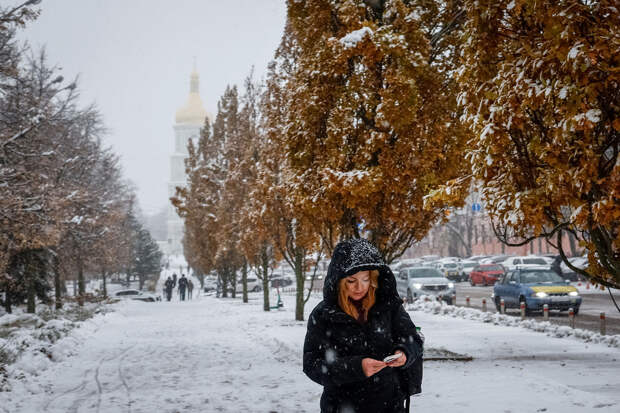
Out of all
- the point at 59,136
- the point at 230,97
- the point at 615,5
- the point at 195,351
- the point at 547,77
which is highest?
the point at 230,97

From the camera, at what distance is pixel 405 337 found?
3404mm

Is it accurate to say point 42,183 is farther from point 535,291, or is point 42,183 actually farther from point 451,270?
point 451,270

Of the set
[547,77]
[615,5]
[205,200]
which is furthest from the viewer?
[205,200]

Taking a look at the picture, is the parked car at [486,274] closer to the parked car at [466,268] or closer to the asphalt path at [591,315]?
→ the parked car at [466,268]

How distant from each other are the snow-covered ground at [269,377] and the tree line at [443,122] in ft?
6.86

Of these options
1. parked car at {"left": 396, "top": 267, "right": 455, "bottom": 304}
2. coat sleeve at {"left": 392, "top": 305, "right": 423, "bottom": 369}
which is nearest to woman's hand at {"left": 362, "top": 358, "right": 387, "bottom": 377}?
coat sleeve at {"left": 392, "top": 305, "right": 423, "bottom": 369}

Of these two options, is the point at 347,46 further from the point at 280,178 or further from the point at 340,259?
the point at 280,178

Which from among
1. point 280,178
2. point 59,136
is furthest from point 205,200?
point 280,178

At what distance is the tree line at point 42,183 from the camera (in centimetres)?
1558

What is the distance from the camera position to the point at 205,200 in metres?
36.2

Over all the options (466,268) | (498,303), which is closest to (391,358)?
(498,303)

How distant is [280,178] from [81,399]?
11.1 m

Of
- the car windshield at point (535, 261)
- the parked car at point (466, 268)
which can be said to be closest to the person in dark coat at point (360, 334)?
the car windshield at point (535, 261)

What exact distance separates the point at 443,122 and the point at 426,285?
1773 centimetres
